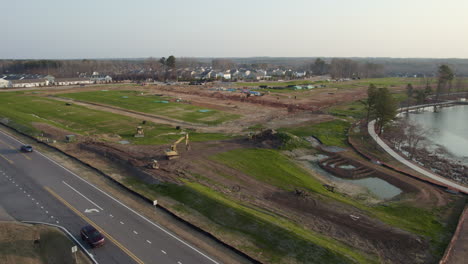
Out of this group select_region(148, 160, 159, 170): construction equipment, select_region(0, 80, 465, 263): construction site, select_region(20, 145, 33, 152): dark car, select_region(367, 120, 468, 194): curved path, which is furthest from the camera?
select_region(20, 145, 33, 152): dark car

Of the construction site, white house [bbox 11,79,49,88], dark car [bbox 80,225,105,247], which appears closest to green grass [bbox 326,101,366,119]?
the construction site

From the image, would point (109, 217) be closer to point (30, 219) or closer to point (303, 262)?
point (30, 219)

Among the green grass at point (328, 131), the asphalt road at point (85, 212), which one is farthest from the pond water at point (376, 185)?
the asphalt road at point (85, 212)

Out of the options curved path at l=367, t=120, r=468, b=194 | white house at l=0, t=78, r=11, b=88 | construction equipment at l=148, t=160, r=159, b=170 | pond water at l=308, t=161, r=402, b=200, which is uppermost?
white house at l=0, t=78, r=11, b=88

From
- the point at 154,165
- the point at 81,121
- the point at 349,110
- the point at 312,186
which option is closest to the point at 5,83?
the point at 81,121

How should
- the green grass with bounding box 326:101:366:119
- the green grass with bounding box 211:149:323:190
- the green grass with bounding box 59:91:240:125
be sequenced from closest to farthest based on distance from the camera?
the green grass with bounding box 211:149:323:190 → the green grass with bounding box 59:91:240:125 → the green grass with bounding box 326:101:366:119

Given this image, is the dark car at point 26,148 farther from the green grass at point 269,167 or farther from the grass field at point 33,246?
the green grass at point 269,167

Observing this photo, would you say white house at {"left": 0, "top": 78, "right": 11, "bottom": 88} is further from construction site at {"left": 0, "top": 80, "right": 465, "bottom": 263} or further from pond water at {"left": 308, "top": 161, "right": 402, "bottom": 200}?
pond water at {"left": 308, "top": 161, "right": 402, "bottom": 200}
